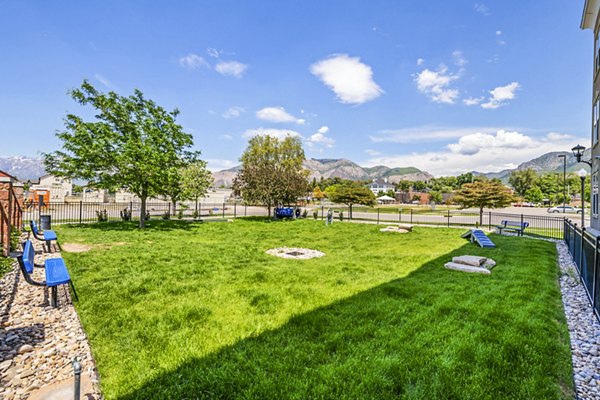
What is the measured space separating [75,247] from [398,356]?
11.0 meters

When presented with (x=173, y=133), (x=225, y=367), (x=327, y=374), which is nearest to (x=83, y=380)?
(x=225, y=367)

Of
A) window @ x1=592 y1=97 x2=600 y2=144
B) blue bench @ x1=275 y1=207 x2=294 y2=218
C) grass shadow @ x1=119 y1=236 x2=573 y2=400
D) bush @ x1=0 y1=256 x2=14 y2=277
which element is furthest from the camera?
blue bench @ x1=275 y1=207 x2=294 y2=218

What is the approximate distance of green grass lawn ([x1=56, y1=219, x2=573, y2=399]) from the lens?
9.79ft

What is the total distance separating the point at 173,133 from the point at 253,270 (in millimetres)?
12928

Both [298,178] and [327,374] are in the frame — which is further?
[298,178]

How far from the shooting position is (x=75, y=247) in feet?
33.3

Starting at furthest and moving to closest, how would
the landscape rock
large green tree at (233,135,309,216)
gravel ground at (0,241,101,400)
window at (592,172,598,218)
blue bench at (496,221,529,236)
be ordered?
large green tree at (233,135,309,216), blue bench at (496,221,529,236), window at (592,172,598,218), the landscape rock, gravel ground at (0,241,101,400)

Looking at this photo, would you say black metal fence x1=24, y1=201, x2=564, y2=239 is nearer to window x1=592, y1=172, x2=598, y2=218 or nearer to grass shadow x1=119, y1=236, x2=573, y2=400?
window x1=592, y1=172, x2=598, y2=218

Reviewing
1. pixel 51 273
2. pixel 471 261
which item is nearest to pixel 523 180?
pixel 471 261

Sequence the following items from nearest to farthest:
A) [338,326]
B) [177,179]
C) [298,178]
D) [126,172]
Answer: [338,326] → [126,172] → [177,179] → [298,178]

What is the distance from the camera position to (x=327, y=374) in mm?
3113

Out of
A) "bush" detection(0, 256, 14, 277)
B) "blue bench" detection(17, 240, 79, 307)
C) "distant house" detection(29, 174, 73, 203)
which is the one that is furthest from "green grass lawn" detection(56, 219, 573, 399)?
"distant house" detection(29, 174, 73, 203)

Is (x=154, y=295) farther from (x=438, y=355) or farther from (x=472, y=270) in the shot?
(x=472, y=270)

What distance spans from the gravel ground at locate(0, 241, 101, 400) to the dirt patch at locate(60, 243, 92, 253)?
4.13 m
